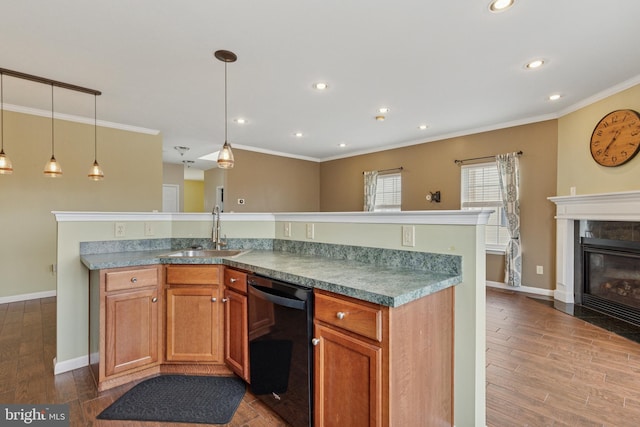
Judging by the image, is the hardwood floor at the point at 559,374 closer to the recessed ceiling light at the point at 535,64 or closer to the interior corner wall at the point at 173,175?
the recessed ceiling light at the point at 535,64

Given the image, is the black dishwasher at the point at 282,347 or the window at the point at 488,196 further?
the window at the point at 488,196

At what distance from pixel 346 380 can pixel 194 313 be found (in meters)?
1.32

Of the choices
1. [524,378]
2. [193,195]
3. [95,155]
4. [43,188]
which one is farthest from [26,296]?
[193,195]

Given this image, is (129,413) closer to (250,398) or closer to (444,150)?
(250,398)

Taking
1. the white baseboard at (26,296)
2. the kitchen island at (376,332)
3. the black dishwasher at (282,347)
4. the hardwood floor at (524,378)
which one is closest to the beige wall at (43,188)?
the white baseboard at (26,296)

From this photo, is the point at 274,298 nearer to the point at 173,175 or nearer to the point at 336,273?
the point at 336,273

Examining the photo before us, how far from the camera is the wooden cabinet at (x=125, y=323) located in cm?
206

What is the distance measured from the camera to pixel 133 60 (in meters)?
2.81

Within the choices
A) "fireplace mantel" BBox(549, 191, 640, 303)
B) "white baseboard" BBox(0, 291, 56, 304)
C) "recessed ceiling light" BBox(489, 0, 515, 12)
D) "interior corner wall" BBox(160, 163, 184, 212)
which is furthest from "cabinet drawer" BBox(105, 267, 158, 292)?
"interior corner wall" BBox(160, 163, 184, 212)

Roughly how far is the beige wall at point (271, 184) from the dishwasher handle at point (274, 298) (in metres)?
4.69

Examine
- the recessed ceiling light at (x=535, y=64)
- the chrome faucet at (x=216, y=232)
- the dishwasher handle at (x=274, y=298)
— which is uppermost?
the recessed ceiling light at (x=535, y=64)

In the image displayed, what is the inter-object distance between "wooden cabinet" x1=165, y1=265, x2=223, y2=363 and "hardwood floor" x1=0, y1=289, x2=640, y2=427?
1.35 feet

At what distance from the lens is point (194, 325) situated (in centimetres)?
221

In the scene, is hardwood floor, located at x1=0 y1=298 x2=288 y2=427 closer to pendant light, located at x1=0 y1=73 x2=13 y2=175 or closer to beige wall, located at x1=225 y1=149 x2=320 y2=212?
pendant light, located at x1=0 y1=73 x2=13 y2=175
